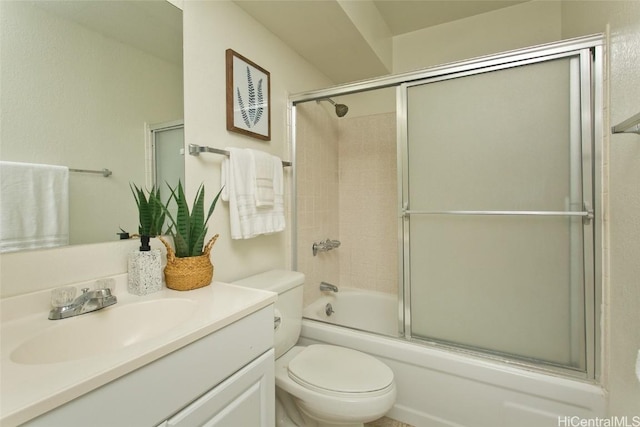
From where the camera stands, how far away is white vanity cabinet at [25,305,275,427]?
54 centimetres

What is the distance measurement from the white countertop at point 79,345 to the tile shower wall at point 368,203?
60.4 inches

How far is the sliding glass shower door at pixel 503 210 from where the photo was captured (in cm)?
120

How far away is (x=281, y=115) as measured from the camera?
1.83 m

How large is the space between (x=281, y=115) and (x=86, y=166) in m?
1.14

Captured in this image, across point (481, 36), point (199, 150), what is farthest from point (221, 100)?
point (481, 36)

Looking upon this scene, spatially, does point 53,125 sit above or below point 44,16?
below

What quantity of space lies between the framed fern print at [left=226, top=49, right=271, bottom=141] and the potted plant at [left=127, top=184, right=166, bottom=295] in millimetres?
540

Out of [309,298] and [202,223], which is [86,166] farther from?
[309,298]

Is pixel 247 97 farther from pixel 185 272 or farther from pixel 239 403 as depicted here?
pixel 239 403

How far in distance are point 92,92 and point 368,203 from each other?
192 centimetres

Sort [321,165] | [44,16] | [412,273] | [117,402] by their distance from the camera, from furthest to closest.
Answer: [321,165]
[412,273]
[44,16]
[117,402]

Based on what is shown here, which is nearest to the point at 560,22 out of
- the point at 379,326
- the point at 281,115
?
the point at 281,115

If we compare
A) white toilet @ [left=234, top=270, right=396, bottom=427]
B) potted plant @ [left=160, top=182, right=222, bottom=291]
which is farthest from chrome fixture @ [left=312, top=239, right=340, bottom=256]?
potted plant @ [left=160, top=182, right=222, bottom=291]

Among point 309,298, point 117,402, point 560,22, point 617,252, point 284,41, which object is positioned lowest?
point 309,298
